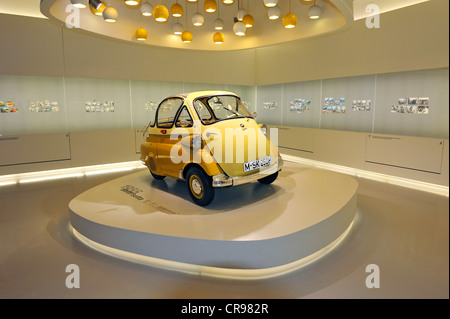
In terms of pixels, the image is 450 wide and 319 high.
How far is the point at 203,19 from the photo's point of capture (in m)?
5.67

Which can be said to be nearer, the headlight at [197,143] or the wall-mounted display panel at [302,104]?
the headlight at [197,143]

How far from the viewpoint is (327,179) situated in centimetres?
505

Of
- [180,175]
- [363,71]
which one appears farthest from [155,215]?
[363,71]

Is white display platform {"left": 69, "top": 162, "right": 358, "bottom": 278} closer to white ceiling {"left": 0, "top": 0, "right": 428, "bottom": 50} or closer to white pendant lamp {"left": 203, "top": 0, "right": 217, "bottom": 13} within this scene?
white ceiling {"left": 0, "top": 0, "right": 428, "bottom": 50}

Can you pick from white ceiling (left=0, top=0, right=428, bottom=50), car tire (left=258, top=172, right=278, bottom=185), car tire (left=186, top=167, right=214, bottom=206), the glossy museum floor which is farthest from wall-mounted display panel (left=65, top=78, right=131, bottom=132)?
car tire (left=258, top=172, right=278, bottom=185)

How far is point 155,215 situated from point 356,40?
5.82 meters

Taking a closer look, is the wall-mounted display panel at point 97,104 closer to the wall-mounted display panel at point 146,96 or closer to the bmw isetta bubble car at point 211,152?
the wall-mounted display panel at point 146,96

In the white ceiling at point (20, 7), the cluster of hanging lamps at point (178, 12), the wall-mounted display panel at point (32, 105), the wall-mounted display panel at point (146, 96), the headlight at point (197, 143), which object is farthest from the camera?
the wall-mounted display panel at point (146, 96)

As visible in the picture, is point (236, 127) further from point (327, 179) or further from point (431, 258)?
point (431, 258)

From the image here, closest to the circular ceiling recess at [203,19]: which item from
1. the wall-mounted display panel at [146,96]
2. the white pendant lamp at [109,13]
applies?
the white pendant lamp at [109,13]

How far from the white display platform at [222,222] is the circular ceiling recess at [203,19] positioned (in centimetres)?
272

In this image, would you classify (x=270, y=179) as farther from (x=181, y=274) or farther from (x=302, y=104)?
(x=302, y=104)

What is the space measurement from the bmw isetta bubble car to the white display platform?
1.09 feet

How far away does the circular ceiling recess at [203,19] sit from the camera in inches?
188
